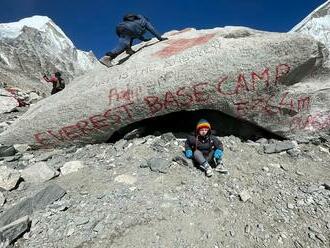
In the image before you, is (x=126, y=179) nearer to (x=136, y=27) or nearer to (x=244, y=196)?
(x=244, y=196)

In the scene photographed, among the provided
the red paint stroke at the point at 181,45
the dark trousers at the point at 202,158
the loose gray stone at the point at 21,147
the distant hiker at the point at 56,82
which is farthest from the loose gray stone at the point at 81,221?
the distant hiker at the point at 56,82

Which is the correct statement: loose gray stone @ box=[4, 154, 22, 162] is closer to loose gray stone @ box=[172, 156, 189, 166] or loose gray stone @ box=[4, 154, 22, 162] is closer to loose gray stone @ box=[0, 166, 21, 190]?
loose gray stone @ box=[0, 166, 21, 190]

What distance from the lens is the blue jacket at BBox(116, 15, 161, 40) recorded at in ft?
28.0

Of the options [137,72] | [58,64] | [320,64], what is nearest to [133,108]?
[137,72]

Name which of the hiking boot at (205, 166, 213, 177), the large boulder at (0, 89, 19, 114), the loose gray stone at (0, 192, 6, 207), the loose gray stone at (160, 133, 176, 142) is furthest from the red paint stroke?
the large boulder at (0, 89, 19, 114)

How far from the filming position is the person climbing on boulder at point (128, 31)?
8.52 metres

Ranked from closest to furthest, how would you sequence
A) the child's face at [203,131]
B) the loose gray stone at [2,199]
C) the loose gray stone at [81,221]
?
the loose gray stone at [81,221]
the loose gray stone at [2,199]
the child's face at [203,131]

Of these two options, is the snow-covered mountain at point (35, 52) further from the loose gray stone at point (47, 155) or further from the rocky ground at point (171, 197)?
the rocky ground at point (171, 197)

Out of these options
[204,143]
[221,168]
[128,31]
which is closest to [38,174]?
[204,143]

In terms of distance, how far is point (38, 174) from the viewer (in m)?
6.30

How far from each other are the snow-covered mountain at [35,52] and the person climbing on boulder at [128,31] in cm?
2218

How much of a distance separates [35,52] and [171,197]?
1216 inches

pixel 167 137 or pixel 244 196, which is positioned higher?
pixel 167 137

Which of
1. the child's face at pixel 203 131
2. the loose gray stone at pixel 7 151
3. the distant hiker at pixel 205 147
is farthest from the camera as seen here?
the loose gray stone at pixel 7 151
